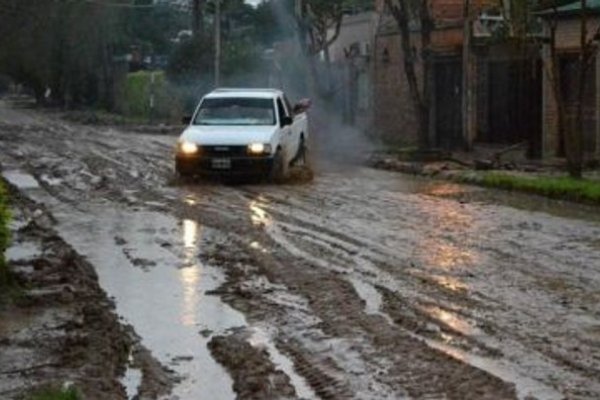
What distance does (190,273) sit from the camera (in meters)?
11.8

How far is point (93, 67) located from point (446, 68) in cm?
3806

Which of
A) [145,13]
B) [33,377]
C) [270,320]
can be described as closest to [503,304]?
[270,320]

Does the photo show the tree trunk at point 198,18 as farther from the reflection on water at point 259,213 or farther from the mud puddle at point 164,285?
the mud puddle at point 164,285

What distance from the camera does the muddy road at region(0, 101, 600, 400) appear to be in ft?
25.6

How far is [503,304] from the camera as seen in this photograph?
33.0 ft

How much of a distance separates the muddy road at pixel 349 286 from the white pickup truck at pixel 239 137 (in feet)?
2.11

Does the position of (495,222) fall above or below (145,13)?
below

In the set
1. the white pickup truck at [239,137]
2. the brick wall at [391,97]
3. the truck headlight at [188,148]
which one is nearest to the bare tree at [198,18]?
the brick wall at [391,97]

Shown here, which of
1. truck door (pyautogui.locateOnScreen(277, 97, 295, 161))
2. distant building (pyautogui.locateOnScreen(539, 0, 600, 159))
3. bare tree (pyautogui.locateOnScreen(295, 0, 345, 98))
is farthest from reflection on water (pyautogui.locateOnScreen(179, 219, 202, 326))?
bare tree (pyautogui.locateOnScreen(295, 0, 345, 98))

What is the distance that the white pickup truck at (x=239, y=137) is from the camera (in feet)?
69.7

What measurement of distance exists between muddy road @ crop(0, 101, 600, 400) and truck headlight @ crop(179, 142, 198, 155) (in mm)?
800

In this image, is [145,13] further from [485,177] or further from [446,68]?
[485,177]

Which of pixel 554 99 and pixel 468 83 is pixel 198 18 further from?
pixel 554 99

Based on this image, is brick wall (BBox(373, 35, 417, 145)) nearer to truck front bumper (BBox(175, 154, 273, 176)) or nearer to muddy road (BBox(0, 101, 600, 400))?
truck front bumper (BBox(175, 154, 273, 176))
